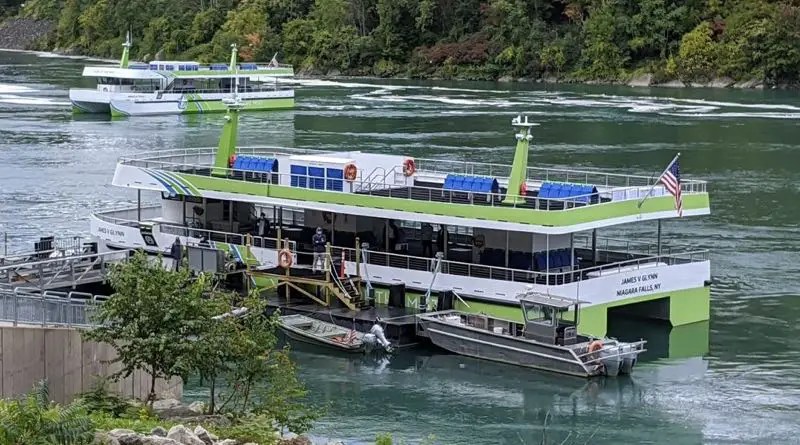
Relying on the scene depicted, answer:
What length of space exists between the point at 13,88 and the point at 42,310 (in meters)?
107

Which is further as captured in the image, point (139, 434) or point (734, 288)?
point (734, 288)

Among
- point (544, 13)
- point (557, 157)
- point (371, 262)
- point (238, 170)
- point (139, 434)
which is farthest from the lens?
point (544, 13)

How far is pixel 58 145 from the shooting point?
84.8 metres

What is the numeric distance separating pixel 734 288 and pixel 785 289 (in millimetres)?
1434

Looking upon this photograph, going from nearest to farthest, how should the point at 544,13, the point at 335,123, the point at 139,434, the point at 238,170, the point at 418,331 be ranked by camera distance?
the point at 139,434, the point at 418,331, the point at 238,170, the point at 335,123, the point at 544,13

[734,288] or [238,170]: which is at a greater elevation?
[238,170]

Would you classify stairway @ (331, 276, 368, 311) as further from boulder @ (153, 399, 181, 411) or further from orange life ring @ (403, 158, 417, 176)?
boulder @ (153, 399, 181, 411)

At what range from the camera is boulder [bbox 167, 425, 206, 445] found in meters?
21.5

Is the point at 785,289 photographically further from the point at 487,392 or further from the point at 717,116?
the point at 717,116

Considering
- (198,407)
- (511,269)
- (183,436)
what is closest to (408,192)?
(511,269)

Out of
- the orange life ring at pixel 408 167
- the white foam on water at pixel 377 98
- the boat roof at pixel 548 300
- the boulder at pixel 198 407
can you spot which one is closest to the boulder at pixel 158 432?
the boulder at pixel 198 407

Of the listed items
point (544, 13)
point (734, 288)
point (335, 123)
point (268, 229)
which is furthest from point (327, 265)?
point (544, 13)

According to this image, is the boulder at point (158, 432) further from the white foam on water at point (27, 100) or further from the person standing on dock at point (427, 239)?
the white foam on water at point (27, 100)

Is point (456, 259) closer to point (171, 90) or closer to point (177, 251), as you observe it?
point (177, 251)
